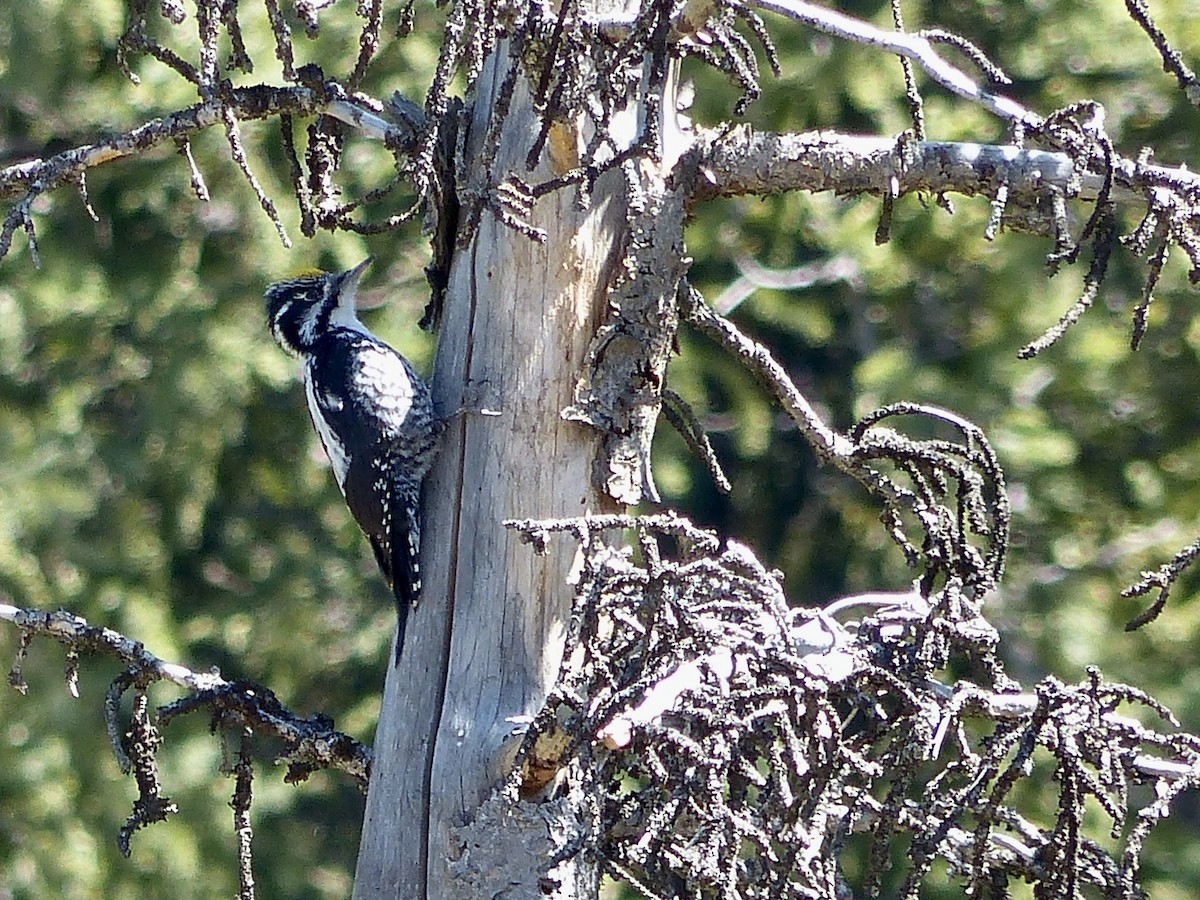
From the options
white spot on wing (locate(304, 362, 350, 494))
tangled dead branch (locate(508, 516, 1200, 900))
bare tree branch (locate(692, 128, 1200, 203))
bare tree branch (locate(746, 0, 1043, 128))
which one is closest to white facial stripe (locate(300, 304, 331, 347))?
white spot on wing (locate(304, 362, 350, 494))

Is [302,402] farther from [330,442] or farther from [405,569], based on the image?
[405,569]

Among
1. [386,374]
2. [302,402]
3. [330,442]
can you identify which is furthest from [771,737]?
[302,402]

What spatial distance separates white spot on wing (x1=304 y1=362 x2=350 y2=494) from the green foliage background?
2068mm

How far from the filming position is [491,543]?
3.37 meters

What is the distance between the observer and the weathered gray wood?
3.28 metres

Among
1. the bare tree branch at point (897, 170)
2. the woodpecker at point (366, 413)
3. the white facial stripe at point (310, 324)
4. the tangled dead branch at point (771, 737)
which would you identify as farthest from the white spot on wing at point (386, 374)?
the tangled dead branch at point (771, 737)

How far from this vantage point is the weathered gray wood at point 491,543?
3275mm

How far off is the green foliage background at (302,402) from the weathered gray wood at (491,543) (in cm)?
381

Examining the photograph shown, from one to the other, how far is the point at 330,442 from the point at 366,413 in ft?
0.89

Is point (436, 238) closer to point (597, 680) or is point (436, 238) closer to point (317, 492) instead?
point (597, 680)

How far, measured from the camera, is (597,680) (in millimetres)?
2721

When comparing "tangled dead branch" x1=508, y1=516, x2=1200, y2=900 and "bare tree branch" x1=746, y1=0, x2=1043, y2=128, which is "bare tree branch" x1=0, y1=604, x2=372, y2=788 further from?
"bare tree branch" x1=746, y1=0, x2=1043, y2=128

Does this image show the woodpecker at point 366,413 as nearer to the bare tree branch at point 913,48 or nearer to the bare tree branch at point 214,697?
the bare tree branch at point 214,697

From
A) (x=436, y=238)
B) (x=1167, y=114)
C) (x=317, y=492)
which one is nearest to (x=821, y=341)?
(x=1167, y=114)
